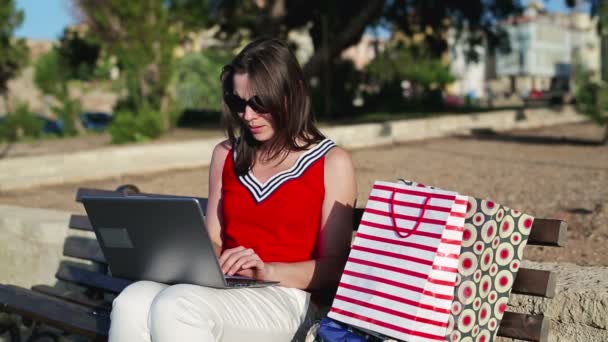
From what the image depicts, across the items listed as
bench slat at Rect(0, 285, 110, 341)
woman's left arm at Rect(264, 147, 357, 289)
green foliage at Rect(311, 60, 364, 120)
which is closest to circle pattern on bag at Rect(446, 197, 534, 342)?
woman's left arm at Rect(264, 147, 357, 289)

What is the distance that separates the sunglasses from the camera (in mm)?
3053

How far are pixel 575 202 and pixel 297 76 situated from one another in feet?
18.2

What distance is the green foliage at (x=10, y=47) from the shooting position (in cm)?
2352

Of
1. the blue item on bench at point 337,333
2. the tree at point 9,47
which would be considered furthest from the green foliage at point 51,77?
the blue item on bench at point 337,333

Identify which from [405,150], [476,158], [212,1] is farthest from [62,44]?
Result: [476,158]

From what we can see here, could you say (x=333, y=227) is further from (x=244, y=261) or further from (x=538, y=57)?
(x=538, y=57)

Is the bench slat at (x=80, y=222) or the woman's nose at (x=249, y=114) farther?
the bench slat at (x=80, y=222)

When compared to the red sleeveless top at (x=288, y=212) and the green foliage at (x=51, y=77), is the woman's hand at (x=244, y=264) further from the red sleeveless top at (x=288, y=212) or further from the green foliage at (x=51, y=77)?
the green foliage at (x=51, y=77)

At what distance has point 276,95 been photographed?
3.05m

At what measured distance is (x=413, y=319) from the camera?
2.47m

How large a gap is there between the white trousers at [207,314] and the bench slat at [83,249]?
1.72 m

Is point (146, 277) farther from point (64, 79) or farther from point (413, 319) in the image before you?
point (64, 79)

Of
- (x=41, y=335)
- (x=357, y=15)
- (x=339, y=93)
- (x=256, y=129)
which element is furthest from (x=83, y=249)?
(x=339, y=93)

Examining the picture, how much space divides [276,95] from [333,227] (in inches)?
19.3
